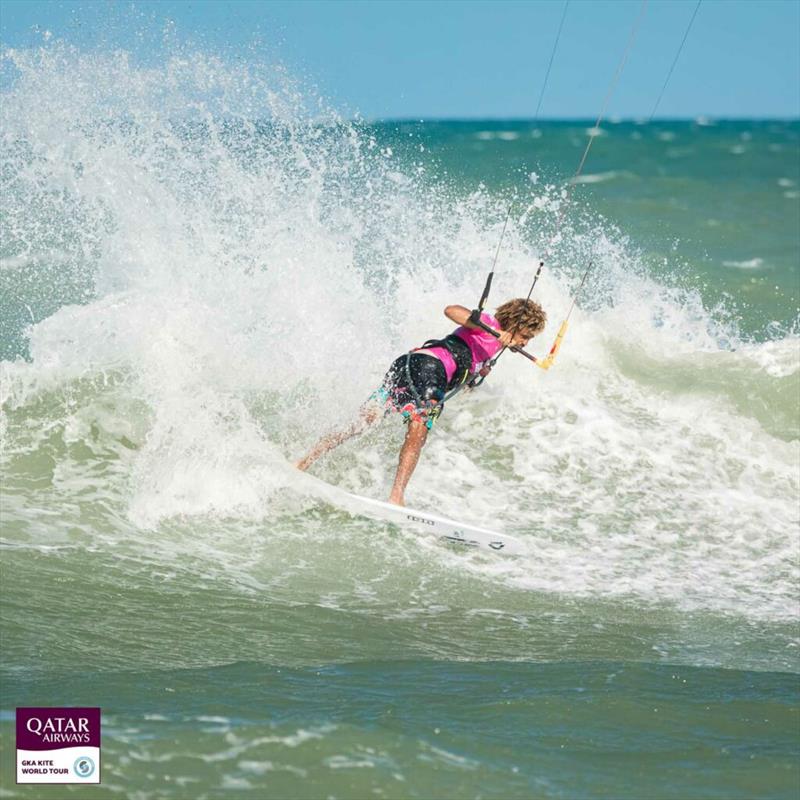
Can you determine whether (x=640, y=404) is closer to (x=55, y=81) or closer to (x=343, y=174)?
(x=343, y=174)

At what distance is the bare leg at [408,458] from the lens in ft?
23.2

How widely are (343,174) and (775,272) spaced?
9.81 m

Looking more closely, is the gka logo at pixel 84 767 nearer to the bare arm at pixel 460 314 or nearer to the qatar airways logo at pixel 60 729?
the qatar airways logo at pixel 60 729

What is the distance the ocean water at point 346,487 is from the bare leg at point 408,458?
0.33m

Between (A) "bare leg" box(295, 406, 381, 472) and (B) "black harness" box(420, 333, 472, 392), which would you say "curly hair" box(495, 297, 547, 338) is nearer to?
(B) "black harness" box(420, 333, 472, 392)

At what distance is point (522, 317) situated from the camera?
7.29m

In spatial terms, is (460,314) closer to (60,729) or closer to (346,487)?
(346,487)

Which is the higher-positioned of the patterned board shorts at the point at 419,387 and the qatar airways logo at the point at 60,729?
the patterned board shorts at the point at 419,387

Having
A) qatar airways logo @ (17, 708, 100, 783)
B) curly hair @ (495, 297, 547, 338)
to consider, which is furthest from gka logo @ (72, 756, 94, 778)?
curly hair @ (495, 297, 547, 338)

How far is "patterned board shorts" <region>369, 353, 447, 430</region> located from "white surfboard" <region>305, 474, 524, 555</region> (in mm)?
647

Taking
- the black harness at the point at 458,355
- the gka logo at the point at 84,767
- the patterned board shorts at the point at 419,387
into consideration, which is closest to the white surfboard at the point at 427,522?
the patterned board shorts at the point at 419,387

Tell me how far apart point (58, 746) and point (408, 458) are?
12.3ft

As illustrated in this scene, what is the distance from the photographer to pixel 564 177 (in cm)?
3431

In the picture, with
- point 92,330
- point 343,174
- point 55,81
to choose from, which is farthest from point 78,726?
point 55,81
